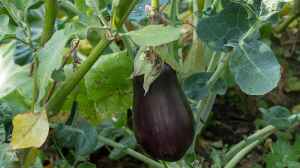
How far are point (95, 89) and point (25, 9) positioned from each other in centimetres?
25

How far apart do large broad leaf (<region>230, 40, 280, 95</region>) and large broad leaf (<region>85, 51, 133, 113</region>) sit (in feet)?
0.86

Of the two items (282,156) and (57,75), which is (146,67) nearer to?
(57,75)

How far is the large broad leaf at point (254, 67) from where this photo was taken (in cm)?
83

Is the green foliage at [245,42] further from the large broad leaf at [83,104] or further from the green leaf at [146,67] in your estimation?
the large broad leaf at [83,104]

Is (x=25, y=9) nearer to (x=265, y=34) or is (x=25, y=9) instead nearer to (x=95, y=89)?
(x=95, y=89)

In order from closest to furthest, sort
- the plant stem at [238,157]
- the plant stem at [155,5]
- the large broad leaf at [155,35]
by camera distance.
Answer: the large broad leaf at [155,35] → the plant stem at [155,5] → the plant stem at [238,157]

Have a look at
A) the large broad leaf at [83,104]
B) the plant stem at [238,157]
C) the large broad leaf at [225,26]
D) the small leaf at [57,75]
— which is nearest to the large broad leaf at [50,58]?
the small leaf at [57,75]

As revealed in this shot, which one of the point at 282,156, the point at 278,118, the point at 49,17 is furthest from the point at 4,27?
the point at 282,156

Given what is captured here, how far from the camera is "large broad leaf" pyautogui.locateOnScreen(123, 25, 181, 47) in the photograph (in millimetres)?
748

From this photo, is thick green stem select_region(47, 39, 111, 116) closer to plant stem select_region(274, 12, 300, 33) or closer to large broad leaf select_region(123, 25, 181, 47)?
large broad leaf select_region(123, 25, 181, 47)

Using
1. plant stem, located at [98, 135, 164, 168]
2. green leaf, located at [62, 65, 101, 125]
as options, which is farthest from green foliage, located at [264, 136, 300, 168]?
green leaf, located at [62, 65, 101, 125]

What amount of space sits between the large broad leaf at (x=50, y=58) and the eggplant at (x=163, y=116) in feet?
0.47

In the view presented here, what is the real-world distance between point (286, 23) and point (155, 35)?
0.99 meters

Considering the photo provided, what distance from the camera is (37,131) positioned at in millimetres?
824
